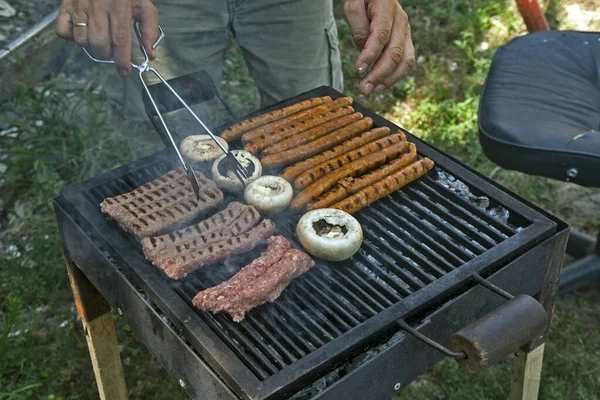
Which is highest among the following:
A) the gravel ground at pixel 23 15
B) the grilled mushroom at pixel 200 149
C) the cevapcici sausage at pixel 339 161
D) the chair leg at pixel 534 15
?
the grilled mushroom at pixel 200 149

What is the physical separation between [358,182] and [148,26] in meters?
1.01

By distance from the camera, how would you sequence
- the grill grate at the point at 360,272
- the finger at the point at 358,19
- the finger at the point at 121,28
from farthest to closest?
the finger at the point at 358,19
the finger at the point at 121,28
the grill grate at the point at 360,272

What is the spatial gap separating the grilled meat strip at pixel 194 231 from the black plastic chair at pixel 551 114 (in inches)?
64.8

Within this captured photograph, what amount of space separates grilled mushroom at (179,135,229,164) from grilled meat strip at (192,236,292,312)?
565 mm

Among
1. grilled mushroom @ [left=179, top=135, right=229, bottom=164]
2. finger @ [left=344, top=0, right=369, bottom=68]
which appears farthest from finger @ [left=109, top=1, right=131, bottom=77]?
finger @ [left=344, top=0, right=369, bottom=68]

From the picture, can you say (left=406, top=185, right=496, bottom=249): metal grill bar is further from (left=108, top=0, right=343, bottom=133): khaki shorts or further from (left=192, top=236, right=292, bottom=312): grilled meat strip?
(left=108, top=0, right=343, bottom=133): khaki shorts

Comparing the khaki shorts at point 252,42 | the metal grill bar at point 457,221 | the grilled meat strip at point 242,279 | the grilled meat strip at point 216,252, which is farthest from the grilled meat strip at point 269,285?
the khaki shorts at point 252,42

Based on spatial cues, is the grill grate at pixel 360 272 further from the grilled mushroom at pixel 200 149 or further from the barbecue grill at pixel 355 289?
the grilled mushroom at pixel 200 149

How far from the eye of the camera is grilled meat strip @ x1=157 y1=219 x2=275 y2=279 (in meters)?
2.25

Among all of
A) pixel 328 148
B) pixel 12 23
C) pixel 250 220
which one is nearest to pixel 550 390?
pixel 328 148

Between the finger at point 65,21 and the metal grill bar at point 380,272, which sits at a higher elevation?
the finger at point 65,21

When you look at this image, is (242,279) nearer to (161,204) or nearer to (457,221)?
(161,204)

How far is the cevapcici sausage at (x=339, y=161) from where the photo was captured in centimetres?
267

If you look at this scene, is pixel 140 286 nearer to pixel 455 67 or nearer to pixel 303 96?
pixel 303 96
